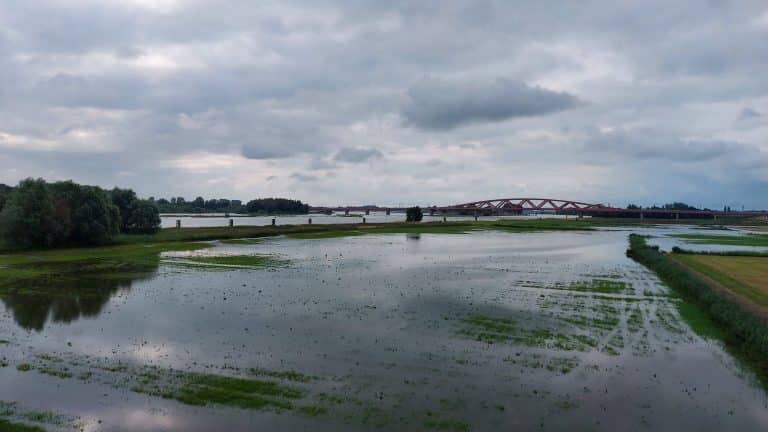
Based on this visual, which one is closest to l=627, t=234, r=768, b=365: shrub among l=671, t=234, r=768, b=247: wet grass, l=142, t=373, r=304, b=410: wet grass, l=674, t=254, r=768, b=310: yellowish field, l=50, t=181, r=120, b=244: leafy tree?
l=674, t=254, r=768, b=310: yellowish field

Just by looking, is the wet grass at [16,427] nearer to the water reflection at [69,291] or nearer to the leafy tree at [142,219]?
the water reflection at [69,291]

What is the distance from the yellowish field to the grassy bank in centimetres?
152

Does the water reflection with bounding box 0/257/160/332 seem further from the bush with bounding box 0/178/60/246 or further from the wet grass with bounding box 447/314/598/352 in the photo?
the wet grass with bounding box 447/314/598/352

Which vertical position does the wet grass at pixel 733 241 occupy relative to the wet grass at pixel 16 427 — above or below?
above

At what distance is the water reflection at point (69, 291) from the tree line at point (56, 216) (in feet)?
41.2

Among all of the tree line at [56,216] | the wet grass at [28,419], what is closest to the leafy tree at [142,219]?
the tree line at [56,216]

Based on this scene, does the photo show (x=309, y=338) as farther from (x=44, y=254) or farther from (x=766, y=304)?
(x=44, y=254)

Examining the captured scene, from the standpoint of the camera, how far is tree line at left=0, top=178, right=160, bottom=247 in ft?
156

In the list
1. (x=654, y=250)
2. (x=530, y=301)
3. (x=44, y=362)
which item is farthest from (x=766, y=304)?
(x=44, y=362)

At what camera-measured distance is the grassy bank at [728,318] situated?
18.2 meters

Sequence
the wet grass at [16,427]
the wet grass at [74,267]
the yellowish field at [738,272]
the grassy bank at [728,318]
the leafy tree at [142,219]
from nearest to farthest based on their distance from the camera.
→ the wet grass at [16,427] < the grassy bank at [728,318] < the yellowish field at [738,272] < the wet grass at [74,267] < the leafy tree at [142,219]

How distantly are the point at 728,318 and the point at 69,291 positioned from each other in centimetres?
3381

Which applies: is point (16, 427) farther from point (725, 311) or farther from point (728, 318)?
point (725, 311)

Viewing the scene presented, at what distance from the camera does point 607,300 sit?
27625mm
